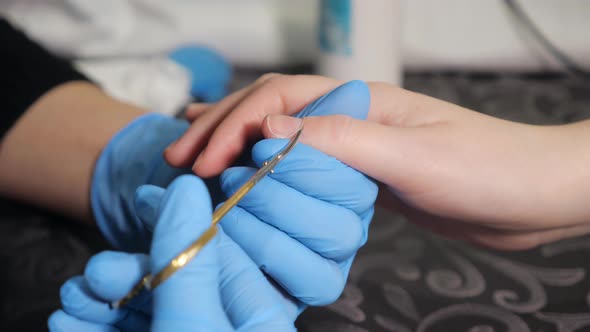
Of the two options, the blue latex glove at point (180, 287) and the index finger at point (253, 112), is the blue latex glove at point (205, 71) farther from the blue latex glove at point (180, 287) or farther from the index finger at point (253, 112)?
the blue latex glove at point (180, 287)

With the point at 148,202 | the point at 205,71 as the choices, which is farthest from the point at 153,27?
the point at 148,202

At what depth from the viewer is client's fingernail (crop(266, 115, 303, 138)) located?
0.48 m

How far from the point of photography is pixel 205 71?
1.05 meters

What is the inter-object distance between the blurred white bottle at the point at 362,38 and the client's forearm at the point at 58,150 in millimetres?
391

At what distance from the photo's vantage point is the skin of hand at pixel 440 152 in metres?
0.49

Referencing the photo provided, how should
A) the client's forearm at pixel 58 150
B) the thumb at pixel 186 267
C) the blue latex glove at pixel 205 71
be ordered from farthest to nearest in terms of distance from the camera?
1. the blue latex glove at pixel 205 71
2. the client's forearm at pixel 58 150
3. the thumb at pixel 186 267

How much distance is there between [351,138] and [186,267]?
0.20 m

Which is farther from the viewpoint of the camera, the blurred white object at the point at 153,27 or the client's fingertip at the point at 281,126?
the blurred white object at the point at 153,27

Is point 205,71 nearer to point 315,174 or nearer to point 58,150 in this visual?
point 58,150

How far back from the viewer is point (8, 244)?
0.67m

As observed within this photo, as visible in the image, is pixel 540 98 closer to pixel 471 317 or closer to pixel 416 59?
pixel 416 59

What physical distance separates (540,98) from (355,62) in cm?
36

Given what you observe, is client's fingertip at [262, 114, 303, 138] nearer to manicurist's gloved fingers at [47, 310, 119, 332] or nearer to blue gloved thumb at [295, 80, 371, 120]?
blue gloved thumb at [295, 80, 371, 120]

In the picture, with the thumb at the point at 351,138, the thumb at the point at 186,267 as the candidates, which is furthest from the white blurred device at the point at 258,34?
the thumb at the point at 186,267
